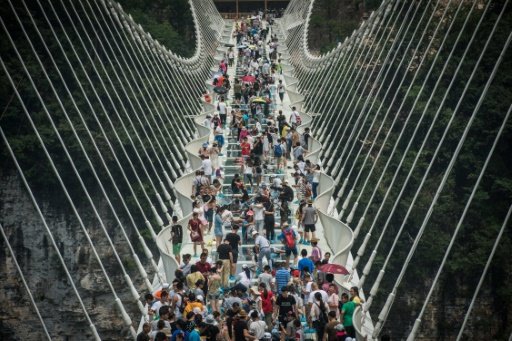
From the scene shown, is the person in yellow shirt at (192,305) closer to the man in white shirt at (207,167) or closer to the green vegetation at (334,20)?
the man in white shirt at (207,167)

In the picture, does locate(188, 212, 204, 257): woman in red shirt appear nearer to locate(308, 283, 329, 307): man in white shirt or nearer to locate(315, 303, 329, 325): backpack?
locate(308, 283, 329, 307): man in white shirt

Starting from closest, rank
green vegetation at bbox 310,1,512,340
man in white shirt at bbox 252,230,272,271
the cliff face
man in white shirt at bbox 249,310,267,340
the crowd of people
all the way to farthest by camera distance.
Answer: man in white shirt at bbox 249,310,267,340 → the crowd of people → man in white shirt at bbox 252,230,272,271 → green vegetation at bbox 310,1,512,340 → the cliff face

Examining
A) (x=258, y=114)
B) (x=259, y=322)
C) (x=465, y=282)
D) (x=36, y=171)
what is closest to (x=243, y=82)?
(x=258, y=114)

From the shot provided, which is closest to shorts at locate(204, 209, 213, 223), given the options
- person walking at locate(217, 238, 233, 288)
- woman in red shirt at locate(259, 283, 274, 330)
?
person walking at locate(217, 238, 233, 288)

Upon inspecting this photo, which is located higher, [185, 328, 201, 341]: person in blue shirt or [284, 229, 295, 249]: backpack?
[284, 229, 295, 249]: backpack

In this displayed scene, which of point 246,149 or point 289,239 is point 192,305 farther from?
point 246,149

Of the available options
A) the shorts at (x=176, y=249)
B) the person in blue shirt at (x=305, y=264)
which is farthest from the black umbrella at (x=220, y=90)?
the person in blue shirt at (x=305, y=264)

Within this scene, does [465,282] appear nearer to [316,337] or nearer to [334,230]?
[334,230]
